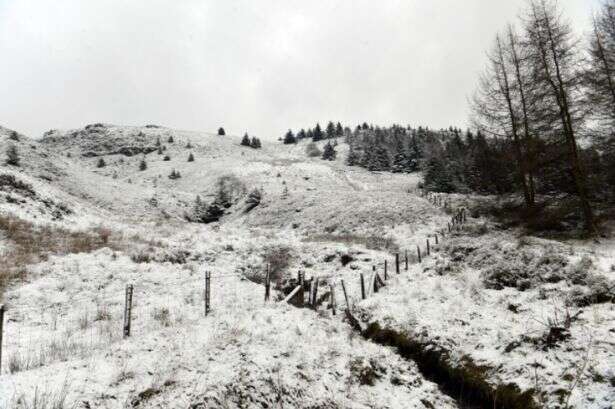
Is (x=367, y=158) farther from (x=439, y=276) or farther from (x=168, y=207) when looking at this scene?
(x=439, y=276)

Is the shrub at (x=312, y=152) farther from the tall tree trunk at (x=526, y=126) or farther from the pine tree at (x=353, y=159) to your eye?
the tall tree trunk at (x=526, y=126)

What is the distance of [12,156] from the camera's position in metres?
37.0

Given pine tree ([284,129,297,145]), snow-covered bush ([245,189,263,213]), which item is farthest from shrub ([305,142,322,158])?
snow-covered bush ([245,189,263,213])

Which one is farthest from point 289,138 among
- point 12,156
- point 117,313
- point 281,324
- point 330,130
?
point 281,324

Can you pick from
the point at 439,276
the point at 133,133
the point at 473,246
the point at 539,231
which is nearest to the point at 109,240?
the point at 439,276

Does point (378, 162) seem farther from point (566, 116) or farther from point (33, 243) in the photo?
point (33, 243)

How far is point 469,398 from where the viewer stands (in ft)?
24.0

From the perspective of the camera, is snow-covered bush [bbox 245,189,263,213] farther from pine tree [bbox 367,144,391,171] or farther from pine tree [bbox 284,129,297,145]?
pine tree [bbox 284,129,297,145]

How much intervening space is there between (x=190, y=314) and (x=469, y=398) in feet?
25.0

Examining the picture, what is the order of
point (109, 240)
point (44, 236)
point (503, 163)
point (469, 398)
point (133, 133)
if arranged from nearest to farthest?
point (469, 398) < point (44, 236) < point (109, 240) < point (503, 163) < point (133, 133)

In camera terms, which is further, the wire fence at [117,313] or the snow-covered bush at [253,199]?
the snow-covered bush at [253,199]

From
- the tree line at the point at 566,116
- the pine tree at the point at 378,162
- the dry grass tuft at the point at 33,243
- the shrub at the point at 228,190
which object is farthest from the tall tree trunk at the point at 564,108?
the pine tree at the point at 378,162

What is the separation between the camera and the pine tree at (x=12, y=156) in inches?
1422

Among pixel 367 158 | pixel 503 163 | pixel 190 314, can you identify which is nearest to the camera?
pixel 190 314
